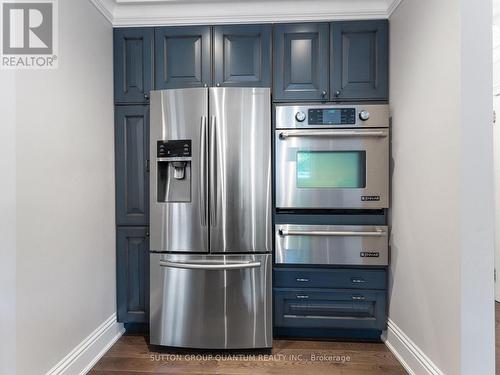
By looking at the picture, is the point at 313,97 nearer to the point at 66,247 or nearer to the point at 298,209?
the point at 298,209

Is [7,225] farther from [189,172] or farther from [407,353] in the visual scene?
[407,353]

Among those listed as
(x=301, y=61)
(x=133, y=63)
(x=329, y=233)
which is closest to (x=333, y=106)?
(x=301, y=61)

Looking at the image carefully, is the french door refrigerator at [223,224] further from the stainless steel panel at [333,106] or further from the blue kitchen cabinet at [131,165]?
the blue kitchen cabinet at [131,165]

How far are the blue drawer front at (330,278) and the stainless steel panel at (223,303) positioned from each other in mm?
195

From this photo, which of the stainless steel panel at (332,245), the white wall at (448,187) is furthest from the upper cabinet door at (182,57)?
the white wall at (448,187)

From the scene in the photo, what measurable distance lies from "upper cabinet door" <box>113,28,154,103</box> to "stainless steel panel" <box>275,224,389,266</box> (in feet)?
4.70

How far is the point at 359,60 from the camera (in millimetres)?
2064

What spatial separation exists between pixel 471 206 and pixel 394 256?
757 mm

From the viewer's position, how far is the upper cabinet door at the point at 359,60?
2.05 metres

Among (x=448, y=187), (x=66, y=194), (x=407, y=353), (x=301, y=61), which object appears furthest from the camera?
(x=301, y=61)

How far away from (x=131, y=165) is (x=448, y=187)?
201cm

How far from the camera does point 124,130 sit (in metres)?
2.13

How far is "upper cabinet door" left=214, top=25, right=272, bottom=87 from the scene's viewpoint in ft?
6.83

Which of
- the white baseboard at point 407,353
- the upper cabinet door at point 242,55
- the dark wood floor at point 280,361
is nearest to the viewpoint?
the white baseboard at point 407,353
